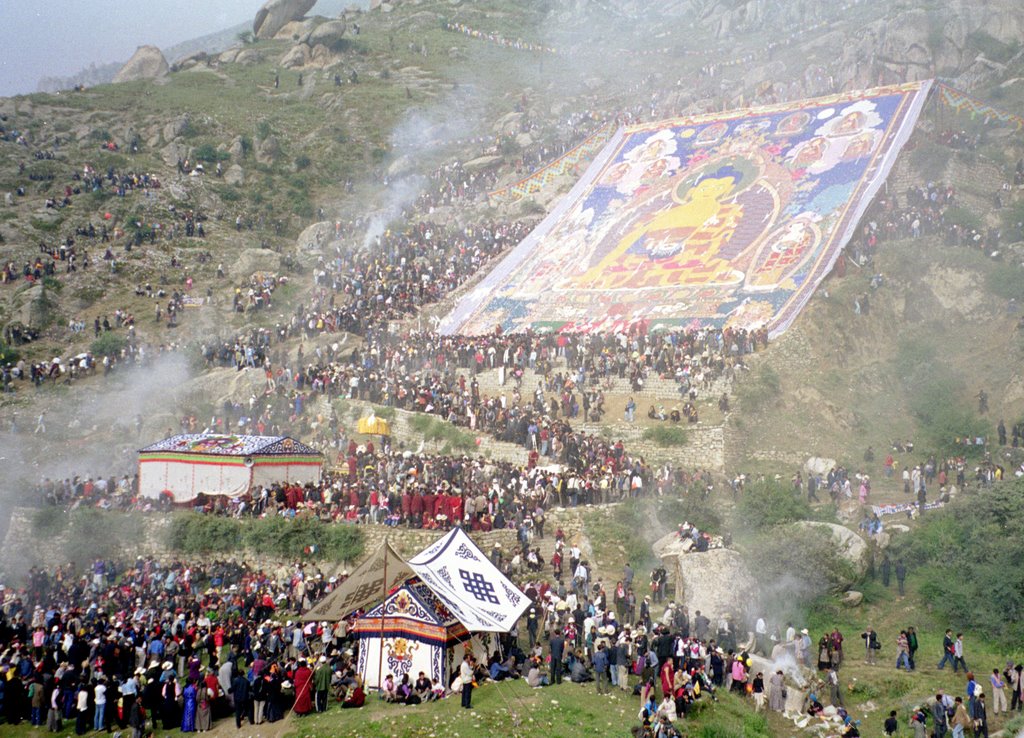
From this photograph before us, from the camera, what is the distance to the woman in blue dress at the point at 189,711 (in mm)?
15172

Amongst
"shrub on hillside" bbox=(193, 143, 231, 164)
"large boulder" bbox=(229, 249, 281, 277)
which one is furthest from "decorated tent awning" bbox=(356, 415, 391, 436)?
"shrub on hillside" bbox=(193, 143, 231, 164)

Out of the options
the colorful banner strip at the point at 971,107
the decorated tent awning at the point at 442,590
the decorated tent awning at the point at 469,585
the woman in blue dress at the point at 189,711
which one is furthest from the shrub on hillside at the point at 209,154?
the woman in blue dress at the point at 189,711

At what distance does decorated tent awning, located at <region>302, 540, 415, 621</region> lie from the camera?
1645 centimetres

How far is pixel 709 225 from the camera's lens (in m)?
37.0

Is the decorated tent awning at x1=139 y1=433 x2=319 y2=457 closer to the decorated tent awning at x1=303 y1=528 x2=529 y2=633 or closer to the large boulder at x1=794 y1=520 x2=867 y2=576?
the decorated tent awning at x1=303 y1=528 x2=529 y2=633

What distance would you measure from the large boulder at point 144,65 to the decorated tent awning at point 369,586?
63.1 metres

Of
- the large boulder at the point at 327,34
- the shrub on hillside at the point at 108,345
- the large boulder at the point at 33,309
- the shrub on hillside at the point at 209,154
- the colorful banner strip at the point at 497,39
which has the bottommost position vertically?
the shrub on hillside at the point at 108,345

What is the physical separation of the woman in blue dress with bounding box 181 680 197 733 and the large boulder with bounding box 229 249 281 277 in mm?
30237

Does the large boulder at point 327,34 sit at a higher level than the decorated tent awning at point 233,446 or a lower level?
higher

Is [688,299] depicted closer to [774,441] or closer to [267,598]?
[774,441]

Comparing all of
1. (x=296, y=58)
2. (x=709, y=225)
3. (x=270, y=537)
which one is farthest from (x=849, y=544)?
(x=296, y=58)

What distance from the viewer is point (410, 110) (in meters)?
64.6

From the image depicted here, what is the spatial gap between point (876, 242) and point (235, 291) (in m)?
25.2

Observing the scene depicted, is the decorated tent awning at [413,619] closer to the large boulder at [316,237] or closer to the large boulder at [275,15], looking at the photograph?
the large boulder at [316,237]
